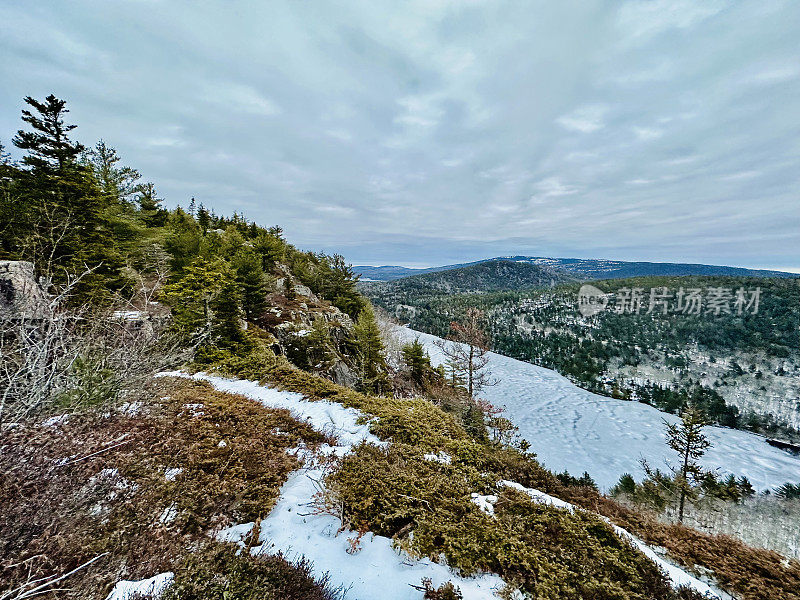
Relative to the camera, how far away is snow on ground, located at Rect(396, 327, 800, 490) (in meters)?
32.9

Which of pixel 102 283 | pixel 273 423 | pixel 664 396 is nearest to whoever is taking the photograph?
pixel 273 423

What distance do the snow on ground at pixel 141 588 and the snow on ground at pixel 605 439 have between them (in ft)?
97.5

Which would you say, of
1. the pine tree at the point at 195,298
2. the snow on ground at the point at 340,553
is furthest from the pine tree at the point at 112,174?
the snow on ground at the point at 340,553

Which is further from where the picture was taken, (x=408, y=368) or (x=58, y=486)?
(x=408, y=368)

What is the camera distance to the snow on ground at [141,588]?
2648 mm

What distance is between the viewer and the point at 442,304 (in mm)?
129125

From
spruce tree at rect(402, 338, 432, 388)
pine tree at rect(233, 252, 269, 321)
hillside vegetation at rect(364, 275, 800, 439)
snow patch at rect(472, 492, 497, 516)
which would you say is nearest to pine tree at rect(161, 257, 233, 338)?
pine tree at rect(233, 252, 269, 321)

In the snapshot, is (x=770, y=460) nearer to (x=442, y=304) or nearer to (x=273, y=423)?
(x=273, y=423)

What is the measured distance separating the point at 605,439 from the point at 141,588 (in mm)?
49996

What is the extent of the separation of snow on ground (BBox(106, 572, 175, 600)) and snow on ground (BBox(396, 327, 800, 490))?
29.7m

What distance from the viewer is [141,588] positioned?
2766 millimetres

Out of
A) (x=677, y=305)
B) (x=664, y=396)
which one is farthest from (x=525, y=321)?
(x=677, y=305)

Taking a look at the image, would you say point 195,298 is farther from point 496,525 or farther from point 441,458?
point 496,525

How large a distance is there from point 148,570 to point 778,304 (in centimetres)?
16296
